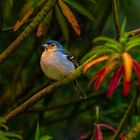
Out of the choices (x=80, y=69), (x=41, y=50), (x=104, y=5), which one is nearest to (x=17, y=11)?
(x=41, y=50)

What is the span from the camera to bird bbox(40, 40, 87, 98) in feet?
18.9

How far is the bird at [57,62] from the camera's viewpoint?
577 cm

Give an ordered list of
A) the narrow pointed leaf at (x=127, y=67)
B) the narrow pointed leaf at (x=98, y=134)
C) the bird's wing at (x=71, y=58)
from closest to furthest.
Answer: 1. the narrow pointed leaf at (x=127, y=67)
2. the narrow pointed leaf at (x=98, y=134)
3. the bird's wing at (x=71, y=58)

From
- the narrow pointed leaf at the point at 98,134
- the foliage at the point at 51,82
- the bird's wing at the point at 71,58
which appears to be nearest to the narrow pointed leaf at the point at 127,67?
the narrow pointed leaf at the point at 98,134

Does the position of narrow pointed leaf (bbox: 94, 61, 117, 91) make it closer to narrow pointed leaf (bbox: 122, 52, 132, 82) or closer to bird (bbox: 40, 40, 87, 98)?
narrow pointed leaf (bbox: 122, 52, 132, 82)

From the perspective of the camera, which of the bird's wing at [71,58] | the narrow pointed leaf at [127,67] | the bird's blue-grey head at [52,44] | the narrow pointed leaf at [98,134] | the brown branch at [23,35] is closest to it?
the narrow pointed leaf at [127,67]

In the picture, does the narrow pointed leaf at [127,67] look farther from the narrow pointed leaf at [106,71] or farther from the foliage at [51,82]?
the foliage at [51,82]

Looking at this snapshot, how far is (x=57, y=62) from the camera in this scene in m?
5.99

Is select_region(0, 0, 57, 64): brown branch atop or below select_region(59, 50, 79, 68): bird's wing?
atop

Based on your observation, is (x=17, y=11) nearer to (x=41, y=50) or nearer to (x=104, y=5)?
(x=41, y=50)

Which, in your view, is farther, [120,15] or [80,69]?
[120,15]

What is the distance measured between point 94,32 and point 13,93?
3.53ft

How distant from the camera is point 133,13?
666 centimetres

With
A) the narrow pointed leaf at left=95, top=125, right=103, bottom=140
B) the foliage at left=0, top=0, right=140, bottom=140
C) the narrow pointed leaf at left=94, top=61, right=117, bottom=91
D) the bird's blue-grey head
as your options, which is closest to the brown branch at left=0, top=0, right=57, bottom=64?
the foliage at left=0, top=0, right=140, bottom=140
